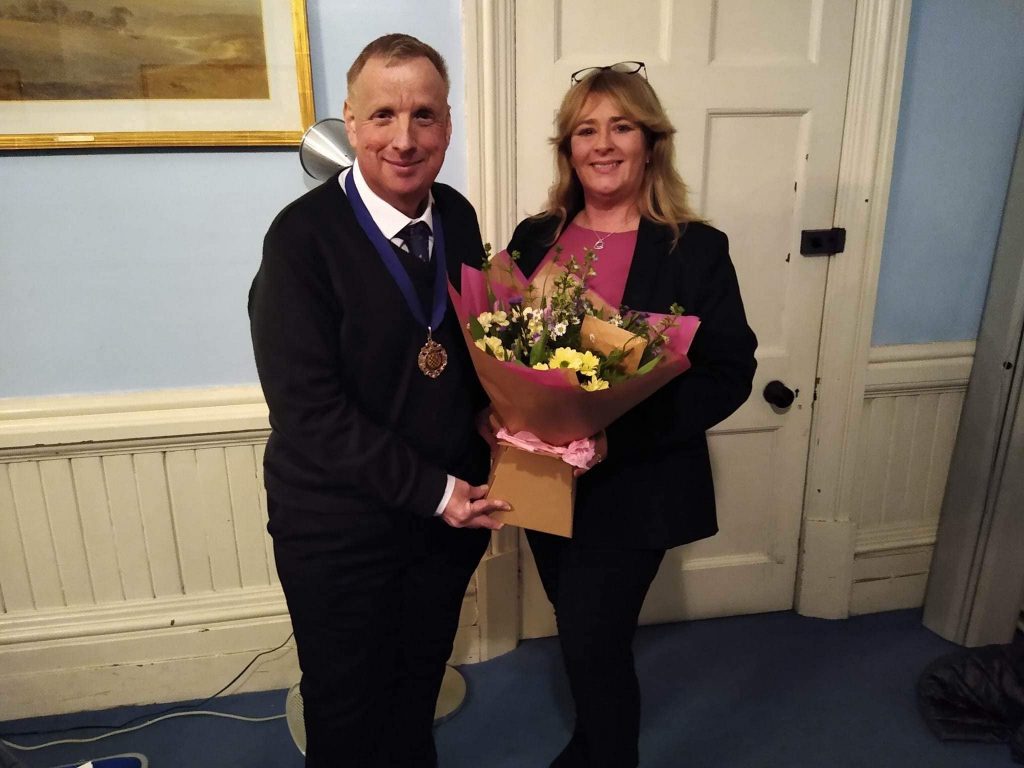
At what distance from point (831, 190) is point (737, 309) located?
0.90 m

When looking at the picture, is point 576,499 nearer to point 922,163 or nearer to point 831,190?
point 831,190

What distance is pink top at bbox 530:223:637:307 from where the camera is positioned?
1339 mm

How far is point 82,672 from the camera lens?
1.88 metres

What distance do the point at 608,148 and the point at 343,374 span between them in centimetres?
65

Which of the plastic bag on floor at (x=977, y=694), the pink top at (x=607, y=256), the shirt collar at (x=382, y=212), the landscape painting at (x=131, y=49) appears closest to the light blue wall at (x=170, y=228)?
the landscape painting at (x=131, y=49)

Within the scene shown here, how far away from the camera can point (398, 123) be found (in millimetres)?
1112

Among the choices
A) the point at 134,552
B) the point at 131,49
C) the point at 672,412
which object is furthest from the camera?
the point at 134,552

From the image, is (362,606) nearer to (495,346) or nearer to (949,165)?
(495,346)

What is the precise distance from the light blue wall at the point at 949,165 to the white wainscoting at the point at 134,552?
72.7 inches

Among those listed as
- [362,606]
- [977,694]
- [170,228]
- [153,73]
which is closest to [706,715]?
[977,694]

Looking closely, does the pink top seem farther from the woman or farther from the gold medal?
the gold medal

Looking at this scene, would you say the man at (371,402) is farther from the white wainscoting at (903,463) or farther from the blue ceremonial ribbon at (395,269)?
the white wainscoting at (903,463)

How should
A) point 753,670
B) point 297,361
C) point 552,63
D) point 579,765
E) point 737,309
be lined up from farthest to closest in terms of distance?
point 753,670
point 552,63
point 579,765
point 737,309
point 297,361

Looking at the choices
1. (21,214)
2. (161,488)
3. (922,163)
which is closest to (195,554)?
(161,488)
